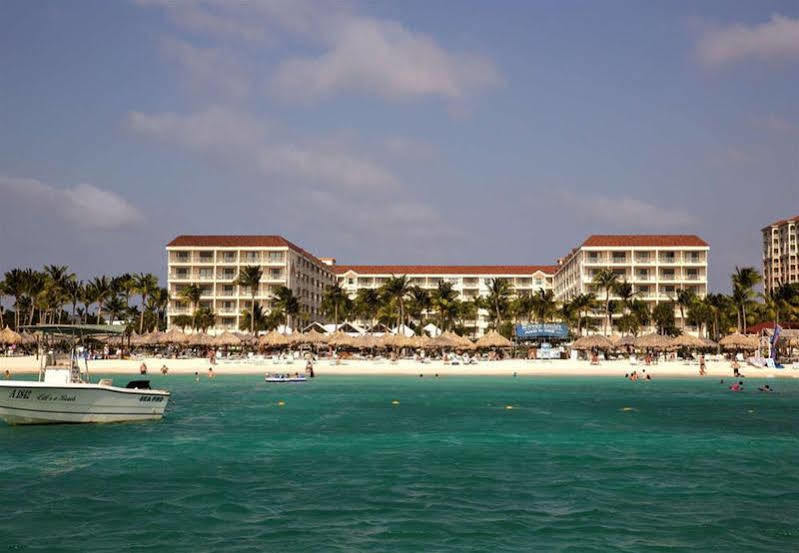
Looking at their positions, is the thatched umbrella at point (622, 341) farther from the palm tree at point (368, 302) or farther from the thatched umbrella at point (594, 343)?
the palm tree at point (368, 302)

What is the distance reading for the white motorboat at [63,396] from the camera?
25.4m

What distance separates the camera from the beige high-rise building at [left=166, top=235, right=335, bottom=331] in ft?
399

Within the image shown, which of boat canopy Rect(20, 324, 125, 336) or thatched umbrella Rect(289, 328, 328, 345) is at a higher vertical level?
boat canopy Rect(20, 324, 125, 336)

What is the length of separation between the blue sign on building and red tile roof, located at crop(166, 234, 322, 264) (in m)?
46.1

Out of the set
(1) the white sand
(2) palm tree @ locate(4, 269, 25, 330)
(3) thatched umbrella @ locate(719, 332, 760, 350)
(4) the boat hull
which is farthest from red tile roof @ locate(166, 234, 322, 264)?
(4) the boat hull

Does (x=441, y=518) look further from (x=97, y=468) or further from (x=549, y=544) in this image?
(x=97, y=468)

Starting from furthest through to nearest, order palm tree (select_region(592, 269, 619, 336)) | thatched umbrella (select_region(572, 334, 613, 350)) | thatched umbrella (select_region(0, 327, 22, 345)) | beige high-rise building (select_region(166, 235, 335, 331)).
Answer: beige high-rise building (select_region(166, 235, 335, 331))
palm tree (select_region(592, 269, 619, 336))
thatched umbrella (select_region(572, 334, 613, 350))
thatched umbrella (select_region(0, 327, 22, 345))

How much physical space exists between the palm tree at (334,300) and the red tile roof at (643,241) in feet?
132

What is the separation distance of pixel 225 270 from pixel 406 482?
109m

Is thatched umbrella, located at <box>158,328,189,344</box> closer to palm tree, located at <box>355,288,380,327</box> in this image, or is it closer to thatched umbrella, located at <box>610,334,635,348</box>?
palm tree, located at <box>355,288,380,327</box>

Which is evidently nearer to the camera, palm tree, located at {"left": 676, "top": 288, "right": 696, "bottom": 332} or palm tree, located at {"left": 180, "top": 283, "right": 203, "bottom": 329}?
palm tree, located at {"left": 676, "top": 288, "right": 696, "bottom": 332}

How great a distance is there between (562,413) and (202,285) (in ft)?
316

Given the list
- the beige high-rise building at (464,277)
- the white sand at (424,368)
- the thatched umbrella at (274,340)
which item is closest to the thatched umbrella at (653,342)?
the white sand at (424,368)

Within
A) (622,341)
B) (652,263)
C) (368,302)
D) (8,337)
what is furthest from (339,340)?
(652,263)
